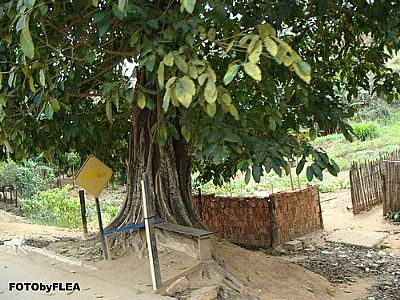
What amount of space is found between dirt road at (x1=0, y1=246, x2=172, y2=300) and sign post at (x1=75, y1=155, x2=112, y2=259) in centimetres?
58

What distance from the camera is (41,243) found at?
7.25 m

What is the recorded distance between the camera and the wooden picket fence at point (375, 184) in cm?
1050

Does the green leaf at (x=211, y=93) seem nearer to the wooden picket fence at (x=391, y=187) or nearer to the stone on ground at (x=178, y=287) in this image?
the stone on ground at (x=178, y=287)

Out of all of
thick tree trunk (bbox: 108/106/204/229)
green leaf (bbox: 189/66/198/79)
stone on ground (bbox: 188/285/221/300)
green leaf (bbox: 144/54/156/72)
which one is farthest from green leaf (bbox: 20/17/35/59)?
thick tree trunk (bbox: 108/106/204/229)

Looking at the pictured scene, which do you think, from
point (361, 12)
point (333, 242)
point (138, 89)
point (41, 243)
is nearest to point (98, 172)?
point (138, 89)

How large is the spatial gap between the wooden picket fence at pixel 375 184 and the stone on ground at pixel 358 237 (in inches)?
47.8

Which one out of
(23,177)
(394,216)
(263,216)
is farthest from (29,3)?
(23,177)

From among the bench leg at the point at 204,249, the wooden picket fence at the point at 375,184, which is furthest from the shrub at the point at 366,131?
the bench leg at the point at 204,249

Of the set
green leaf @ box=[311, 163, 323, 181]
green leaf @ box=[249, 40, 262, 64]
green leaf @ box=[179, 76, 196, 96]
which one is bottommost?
green leaf @ box=[311, 163, 323, 181]

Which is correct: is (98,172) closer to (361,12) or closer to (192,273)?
(192,273)

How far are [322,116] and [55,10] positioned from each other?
239 cm

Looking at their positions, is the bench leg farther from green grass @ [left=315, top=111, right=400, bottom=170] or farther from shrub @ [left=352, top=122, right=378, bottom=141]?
shrub @ [left=352, top=122, right=378, bottom=141]

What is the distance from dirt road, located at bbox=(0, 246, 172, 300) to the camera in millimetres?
4473

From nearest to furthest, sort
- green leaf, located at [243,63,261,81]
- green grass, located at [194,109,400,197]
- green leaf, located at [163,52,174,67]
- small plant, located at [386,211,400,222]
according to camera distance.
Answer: green leaf, located at [243,63,261,81] → green leaf, located at [163,52,174,67] → small plant, located at [386,211,400,222] → green grass, located at [194,109,400,197]
